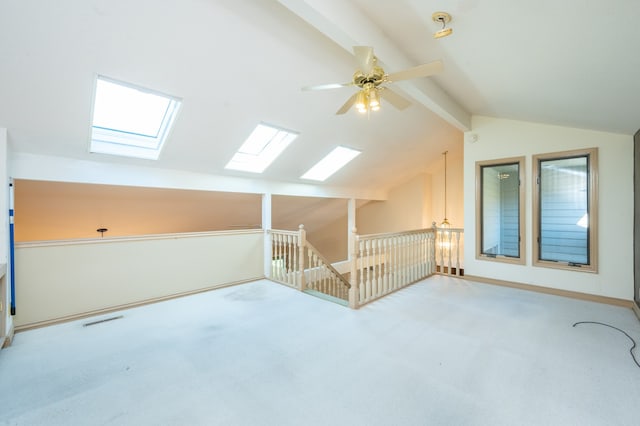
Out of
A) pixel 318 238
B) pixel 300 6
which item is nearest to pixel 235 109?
pixel 300 6

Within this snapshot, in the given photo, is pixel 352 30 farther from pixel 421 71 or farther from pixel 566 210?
pixel 566 210

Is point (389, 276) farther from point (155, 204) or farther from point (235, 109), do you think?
point (155, 204)

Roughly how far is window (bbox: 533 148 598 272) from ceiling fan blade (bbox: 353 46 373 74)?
11.6 feet

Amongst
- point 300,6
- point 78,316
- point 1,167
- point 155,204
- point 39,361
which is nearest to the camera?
point 300,6

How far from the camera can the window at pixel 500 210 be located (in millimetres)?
4344

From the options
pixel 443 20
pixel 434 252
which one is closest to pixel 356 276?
pixel 434 252

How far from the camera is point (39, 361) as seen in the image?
229 cm

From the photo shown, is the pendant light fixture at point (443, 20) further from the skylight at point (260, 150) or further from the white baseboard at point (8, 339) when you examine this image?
the white baseboard at point (8, 339)

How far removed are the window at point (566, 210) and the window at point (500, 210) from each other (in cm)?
23

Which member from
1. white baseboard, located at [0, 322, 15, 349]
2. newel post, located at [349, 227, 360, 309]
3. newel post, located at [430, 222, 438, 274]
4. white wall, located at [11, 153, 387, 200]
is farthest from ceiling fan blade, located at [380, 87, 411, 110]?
white baseboard, located at [0, 322, 15, 349]

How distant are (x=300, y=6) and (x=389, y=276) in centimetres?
337

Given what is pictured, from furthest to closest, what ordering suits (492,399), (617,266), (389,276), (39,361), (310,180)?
(310,180) → (389,276) → (617,266) → (39,361) → (492,399)

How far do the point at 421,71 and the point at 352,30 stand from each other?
72cm

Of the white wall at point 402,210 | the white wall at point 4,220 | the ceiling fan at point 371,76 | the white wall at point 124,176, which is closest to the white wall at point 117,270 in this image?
the white wall at point 4,220
